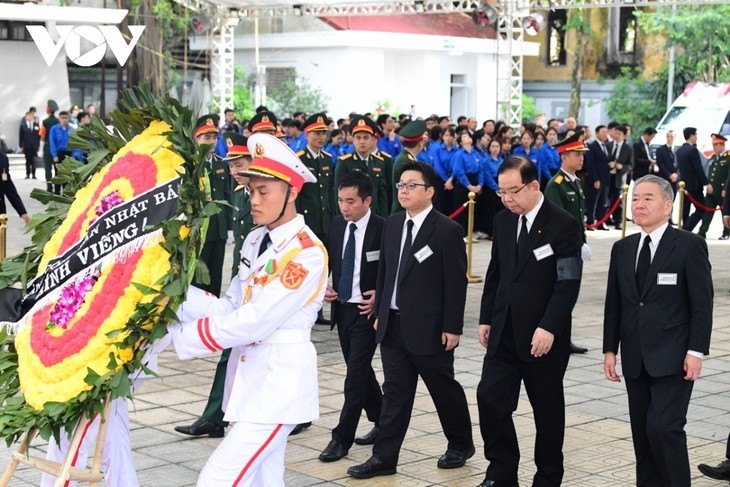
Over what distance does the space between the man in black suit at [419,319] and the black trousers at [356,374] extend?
0.28m

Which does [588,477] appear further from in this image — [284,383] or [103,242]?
[103,242]

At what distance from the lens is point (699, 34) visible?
38594mm

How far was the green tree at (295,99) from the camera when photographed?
3812cm

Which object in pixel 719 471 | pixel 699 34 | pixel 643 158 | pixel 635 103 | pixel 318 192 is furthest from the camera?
pixel 635 103

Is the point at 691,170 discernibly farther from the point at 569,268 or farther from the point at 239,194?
the point at 569,268

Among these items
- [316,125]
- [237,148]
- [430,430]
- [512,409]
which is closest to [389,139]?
[316,125]

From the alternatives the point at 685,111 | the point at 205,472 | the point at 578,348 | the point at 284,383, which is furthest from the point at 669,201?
the point at 685,111

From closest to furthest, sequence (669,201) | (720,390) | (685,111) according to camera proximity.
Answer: (669,201), (720,390), (685,111)

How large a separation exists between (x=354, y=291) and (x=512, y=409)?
143 cm

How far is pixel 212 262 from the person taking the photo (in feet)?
34.8

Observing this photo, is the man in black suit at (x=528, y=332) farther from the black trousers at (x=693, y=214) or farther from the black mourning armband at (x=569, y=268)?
the black trousers at (x=693, y=214)

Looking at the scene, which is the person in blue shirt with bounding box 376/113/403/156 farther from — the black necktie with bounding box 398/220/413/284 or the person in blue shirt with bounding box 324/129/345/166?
the black necktie with bounding box 398/220/413/284

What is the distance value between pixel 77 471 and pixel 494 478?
8.45ft

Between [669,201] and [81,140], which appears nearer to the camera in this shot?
[81,140]
